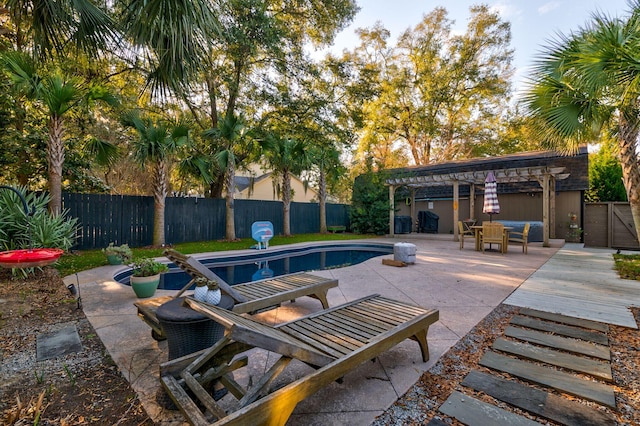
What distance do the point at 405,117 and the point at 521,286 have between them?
60.0 ft

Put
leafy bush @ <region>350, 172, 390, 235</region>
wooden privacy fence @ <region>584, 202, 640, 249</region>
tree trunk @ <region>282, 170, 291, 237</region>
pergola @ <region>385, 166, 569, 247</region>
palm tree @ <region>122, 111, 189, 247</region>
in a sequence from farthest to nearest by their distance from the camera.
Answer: leafy bush @ <region>350, 172, 390, 235</region> → tree trunk @ <region>282, 170, 291, 237</region> → wooden privacy fence @ <region>584, 202, 640, 249</region> → pergola @ <region>385, 166, 569, 247</region> → palm tree @ <region>122, 111, 189, 247</region>

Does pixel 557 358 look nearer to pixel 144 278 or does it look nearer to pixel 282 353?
pixel 282 353

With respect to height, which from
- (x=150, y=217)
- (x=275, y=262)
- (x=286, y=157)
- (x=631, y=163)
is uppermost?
(x=286, y=157)

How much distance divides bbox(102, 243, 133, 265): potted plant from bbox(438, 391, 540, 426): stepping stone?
483 cm

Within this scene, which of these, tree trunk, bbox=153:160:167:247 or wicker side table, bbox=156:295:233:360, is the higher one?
tree trunk, bbox=153:160:167:247

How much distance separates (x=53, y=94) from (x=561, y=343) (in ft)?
30.1

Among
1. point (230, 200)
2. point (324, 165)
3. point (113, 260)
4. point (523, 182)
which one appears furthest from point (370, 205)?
point (113, 260)

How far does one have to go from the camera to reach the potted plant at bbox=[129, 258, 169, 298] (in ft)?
12.8

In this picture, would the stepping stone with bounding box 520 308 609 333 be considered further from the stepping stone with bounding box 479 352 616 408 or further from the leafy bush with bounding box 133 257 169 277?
the leafy bush with bounding box 133 257 169 277

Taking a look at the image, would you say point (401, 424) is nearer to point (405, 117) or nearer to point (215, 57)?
point (215, 57)

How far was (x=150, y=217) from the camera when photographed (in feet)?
31.4

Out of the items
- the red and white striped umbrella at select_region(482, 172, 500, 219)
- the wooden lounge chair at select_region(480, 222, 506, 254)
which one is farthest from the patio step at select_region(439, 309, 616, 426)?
the red and white striped umbrella at select_region(482, 172, 500, 219)

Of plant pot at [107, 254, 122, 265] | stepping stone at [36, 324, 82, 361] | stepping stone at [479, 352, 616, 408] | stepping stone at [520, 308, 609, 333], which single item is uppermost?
plant pot at [107, 254, 122, 265]

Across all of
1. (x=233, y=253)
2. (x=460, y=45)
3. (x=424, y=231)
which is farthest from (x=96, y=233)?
(x=460, y=45)
